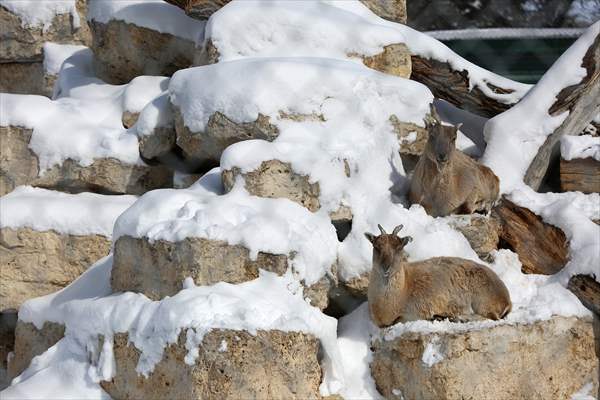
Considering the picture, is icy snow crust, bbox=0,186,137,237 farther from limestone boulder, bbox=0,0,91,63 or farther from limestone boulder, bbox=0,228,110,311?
limestone boulder, bbox=0,0,91,63

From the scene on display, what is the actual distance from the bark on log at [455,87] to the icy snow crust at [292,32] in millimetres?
410

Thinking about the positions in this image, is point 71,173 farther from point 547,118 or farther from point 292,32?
point 547,118

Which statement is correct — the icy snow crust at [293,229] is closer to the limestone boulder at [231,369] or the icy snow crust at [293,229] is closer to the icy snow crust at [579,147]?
the limestone boulder at [231,369]

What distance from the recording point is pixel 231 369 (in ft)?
13.2

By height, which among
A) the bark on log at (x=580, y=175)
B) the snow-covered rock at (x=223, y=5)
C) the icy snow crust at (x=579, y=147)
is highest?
the snow-covered rock at (x=223, y=5)

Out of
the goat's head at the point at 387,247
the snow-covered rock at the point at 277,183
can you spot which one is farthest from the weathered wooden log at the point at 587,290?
the snow-covered rock at the point at 277,183

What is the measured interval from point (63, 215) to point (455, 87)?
2443 millimetres

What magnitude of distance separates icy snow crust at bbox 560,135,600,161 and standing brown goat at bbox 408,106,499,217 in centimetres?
47

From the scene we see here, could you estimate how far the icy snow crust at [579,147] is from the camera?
534cm

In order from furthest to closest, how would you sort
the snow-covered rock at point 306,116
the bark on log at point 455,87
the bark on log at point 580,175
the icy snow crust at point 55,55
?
the icy snow crust at point 55,55
the bark on log at point 455,87
the bark on log at point 580,175
the snow-covered rock at point 306,116

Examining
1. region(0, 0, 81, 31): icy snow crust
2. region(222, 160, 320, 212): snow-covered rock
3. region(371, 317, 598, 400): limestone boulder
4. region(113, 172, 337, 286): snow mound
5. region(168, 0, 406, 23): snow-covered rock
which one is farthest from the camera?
region(0, 0, 81, 31): icy snow crust

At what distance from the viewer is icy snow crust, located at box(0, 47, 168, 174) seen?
5613 mm

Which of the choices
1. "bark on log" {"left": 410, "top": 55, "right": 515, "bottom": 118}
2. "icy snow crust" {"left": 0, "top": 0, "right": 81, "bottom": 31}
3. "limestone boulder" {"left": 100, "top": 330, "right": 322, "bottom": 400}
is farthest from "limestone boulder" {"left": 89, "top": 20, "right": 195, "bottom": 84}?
"limestone boulder" {"left": 100, "top": 330, "right": 322, "bottom": 400}

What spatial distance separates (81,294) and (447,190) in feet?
6.19
